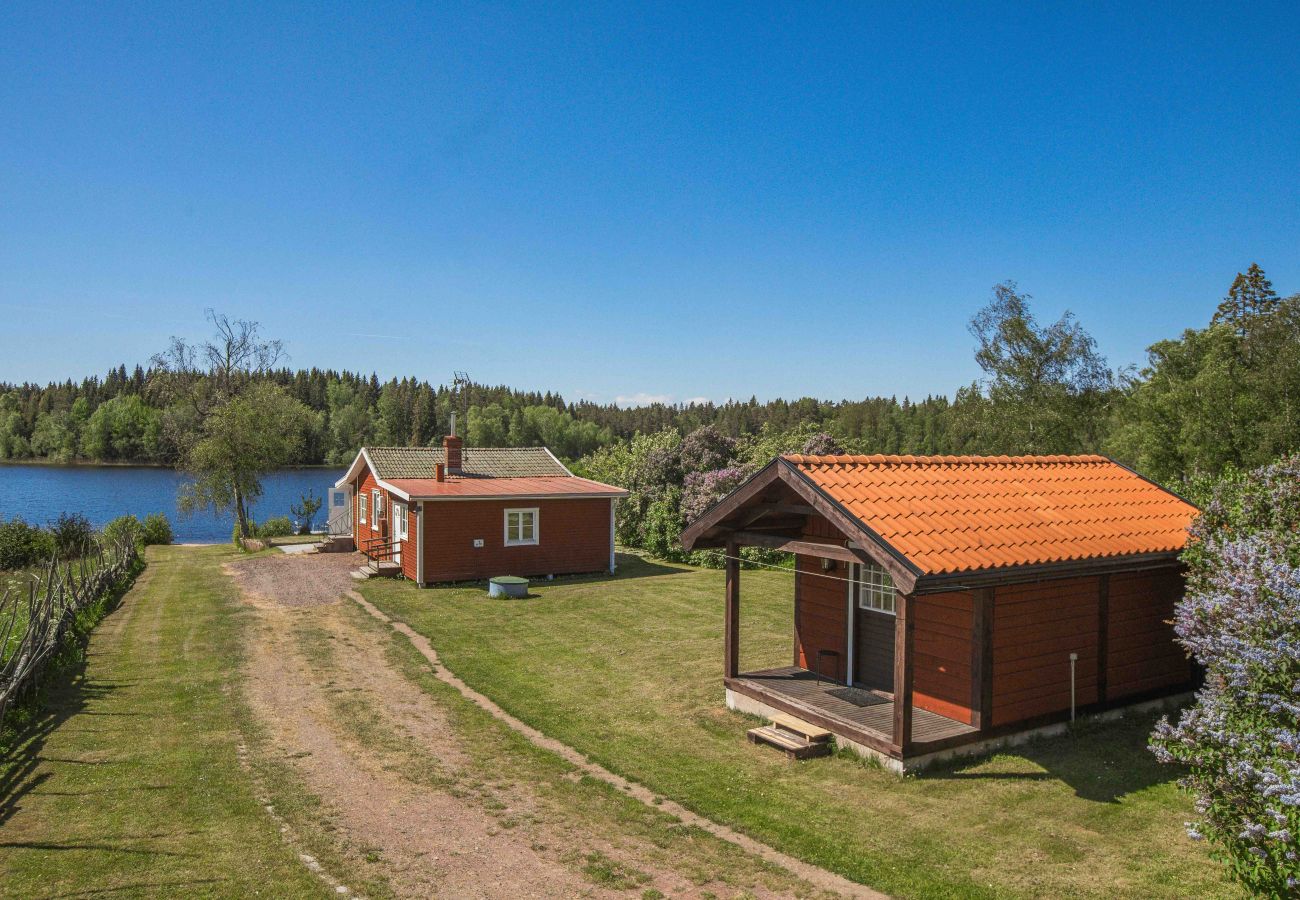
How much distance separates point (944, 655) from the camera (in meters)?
9.71

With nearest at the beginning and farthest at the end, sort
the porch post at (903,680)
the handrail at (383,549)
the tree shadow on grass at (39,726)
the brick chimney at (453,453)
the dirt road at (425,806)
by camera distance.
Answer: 1. the dirt road at (425,806)
2. the tree shadow on grass at (39,726)
3. the porch post at (903,680)
4. the handrail at (383,549)
5. the brick chimney at (453,453)

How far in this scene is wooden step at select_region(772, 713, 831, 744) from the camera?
940cm

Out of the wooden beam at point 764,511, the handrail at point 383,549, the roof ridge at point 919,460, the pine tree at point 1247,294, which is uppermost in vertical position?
the pine tree at point 1247,294

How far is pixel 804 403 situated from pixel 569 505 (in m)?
108

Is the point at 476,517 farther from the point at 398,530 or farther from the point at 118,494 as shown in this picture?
the point at 118,494

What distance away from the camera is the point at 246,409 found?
105ft

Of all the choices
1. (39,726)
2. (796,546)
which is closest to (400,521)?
(39,726)

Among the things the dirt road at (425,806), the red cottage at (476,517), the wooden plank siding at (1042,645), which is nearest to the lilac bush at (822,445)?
the red cottage at (476,517)

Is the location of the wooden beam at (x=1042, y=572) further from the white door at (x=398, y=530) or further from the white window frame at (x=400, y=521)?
the white door at (x=398, y=530)

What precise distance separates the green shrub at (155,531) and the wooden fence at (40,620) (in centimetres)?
1417

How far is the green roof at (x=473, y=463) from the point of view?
25.5 meters

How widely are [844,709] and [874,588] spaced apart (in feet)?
5.60

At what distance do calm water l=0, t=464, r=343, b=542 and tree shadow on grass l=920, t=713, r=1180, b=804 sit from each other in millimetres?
32236

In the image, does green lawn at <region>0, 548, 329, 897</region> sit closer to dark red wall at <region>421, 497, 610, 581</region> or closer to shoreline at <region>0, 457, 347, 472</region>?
dark red wall at <region>421, 497, 610, 581</region>
